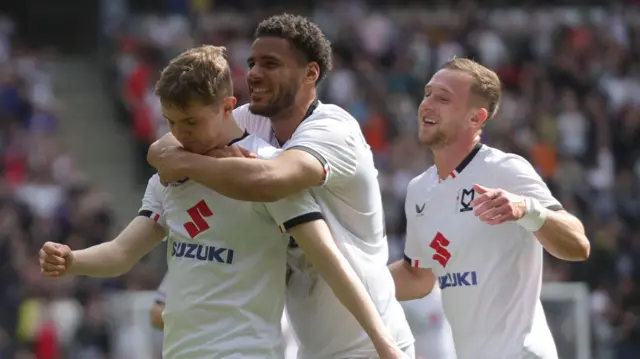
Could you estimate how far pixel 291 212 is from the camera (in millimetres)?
5047

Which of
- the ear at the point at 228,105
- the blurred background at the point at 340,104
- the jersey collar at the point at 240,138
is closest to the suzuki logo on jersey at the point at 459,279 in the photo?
the jersey collar at the point at 240,138

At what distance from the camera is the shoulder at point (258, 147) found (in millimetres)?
5160

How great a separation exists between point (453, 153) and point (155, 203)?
4.74 ft

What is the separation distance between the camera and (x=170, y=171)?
16.7ft

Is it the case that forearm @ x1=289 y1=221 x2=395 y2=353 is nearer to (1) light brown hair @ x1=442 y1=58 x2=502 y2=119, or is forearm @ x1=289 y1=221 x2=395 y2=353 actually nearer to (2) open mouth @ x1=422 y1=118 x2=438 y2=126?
(2) open mouth @ x1=422 y1=118 x2=438 y2=126

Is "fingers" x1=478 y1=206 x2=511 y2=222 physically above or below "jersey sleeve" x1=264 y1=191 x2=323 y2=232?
below

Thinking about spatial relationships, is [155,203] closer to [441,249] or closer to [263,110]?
[263,110]

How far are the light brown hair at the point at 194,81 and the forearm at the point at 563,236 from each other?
1.46 meters

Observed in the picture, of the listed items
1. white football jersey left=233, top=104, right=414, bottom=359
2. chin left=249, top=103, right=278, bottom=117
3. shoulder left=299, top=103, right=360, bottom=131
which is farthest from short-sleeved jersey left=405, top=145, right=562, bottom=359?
chin left=249, top=103, right=278, bottom=117

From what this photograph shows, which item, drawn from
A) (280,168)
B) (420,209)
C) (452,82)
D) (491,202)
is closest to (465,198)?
(420,209)

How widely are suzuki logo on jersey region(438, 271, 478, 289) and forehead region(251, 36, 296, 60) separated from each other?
1218 millimetres

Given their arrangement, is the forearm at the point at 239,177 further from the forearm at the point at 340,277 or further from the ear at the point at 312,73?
the ear at the point at 312,73

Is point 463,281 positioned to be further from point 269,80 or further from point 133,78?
point 133,78

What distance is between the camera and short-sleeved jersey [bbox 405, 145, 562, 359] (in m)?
5.78
